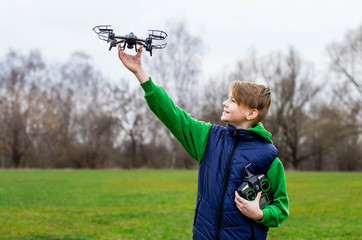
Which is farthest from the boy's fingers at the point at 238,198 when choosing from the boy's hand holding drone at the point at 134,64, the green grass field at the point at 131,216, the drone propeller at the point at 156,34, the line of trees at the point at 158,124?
the line of trees at the point at 158,124

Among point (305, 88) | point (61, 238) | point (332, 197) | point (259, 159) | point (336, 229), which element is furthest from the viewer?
point (305, 88)

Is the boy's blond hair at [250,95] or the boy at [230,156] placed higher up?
the boy's blond hair at [250,95]

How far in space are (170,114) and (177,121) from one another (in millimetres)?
77

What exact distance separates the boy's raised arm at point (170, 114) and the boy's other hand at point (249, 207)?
1.37ft

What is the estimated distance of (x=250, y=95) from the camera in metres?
2.56

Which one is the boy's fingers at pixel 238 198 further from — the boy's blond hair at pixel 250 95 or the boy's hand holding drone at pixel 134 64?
the boy's hand holding drone at pixel 134 64

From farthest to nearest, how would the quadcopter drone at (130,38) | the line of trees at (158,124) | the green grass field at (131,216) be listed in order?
the line of trees at (158,124) → the green grass field at (131,216) → the quadcopter drone at (130,38)

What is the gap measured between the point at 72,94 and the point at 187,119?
5373cm

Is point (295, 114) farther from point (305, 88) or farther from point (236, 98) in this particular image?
point (236, 98)

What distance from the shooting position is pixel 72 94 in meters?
54.1

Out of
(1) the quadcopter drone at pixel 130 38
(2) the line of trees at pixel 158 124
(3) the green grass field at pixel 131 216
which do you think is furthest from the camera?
(2) the line of trees at pixel 158 124

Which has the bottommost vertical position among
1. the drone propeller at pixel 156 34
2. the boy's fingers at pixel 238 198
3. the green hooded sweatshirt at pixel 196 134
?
the boy's fingers at pixel 238 198

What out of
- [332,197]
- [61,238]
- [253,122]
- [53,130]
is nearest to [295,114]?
[53,130]

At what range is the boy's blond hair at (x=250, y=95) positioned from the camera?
2.56m
